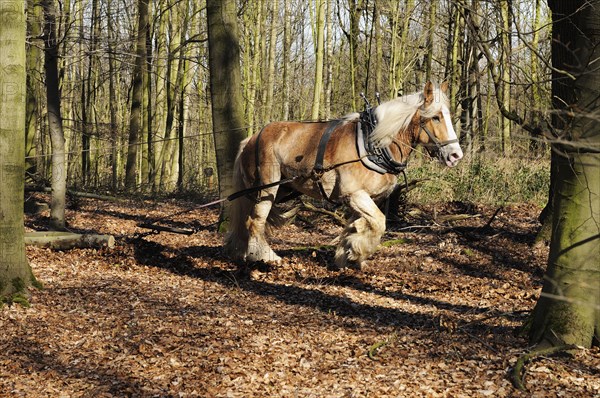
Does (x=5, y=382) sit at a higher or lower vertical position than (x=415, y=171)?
lower

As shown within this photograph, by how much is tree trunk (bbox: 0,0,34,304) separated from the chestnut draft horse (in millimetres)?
2743

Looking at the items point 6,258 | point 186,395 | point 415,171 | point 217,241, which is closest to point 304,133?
point 217,241

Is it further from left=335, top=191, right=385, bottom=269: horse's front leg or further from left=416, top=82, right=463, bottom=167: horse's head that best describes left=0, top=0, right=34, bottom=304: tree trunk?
left=416, top=82, right=463, bottom=167: horse's head

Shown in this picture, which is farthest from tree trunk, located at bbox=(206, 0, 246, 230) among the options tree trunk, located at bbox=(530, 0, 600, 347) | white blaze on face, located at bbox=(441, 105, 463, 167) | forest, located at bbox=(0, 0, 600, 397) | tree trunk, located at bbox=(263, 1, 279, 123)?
tree trunk, located at bbox=(263, 1, 279, 123)

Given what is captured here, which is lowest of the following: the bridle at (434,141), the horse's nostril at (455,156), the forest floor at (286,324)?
the forest floor at (286,324)

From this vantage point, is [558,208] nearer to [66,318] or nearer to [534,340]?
[534,340]

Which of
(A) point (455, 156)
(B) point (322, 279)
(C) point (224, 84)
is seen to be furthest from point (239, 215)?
(A) point (455, 156)

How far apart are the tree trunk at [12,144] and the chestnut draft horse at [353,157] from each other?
2743 millimetres

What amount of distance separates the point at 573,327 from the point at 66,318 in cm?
437

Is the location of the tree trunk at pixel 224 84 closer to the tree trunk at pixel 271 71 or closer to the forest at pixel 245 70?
the forest at pixel 245 70

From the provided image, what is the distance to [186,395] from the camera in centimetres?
462

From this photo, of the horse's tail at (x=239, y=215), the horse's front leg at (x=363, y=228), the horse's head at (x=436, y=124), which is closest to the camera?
the horse's head at (x=436, y=124)

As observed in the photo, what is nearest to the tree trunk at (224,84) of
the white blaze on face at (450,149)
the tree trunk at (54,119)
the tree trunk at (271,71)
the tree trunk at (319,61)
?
the tree trunk at (54,119)

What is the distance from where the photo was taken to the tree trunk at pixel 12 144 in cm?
638
